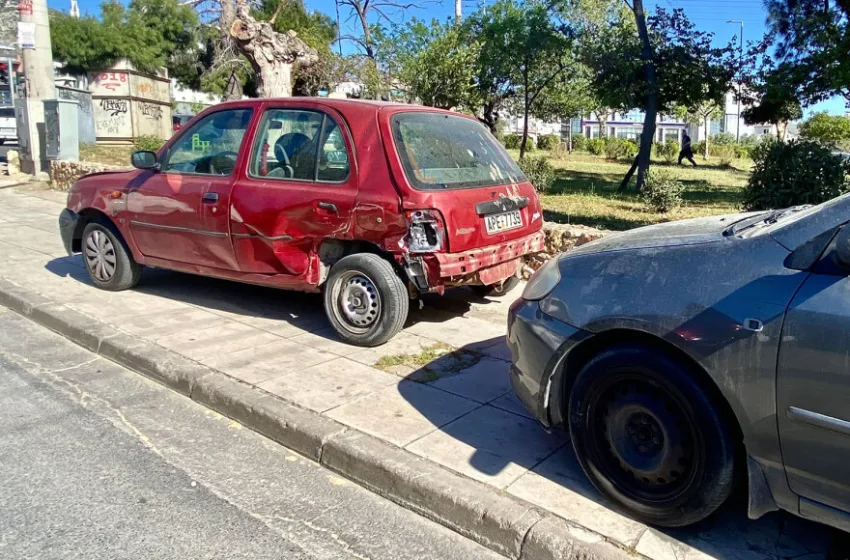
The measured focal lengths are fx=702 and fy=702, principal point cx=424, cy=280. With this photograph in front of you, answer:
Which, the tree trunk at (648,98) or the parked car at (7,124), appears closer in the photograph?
the tree trunk at (648,98)

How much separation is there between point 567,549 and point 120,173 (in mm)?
5583

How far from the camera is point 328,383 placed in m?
4.51

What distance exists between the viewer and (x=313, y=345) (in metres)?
5.31

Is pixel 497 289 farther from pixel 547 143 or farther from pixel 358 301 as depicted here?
pixel 547 143

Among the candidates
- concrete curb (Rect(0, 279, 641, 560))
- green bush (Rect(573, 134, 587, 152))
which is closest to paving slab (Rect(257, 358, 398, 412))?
concrete curb (Rect(0, 279, 641, 560))

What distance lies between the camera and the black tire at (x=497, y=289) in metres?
6.36

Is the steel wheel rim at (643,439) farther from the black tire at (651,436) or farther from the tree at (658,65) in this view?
the tree at (658,65)

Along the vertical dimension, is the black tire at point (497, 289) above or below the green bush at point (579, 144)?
below

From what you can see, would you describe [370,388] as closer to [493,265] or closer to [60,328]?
[493,265]

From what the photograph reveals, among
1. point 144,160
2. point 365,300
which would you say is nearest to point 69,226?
point 144,160

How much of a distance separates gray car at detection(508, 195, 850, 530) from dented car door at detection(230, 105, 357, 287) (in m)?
2.25

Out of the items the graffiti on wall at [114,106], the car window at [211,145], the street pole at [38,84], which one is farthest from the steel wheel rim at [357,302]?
the graffiti on wall at [114,106]

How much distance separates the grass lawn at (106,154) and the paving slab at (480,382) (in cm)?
1346

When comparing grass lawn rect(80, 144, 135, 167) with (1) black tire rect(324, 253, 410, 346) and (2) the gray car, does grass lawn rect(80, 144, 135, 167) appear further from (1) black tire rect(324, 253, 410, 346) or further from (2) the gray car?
(2) the gray car
